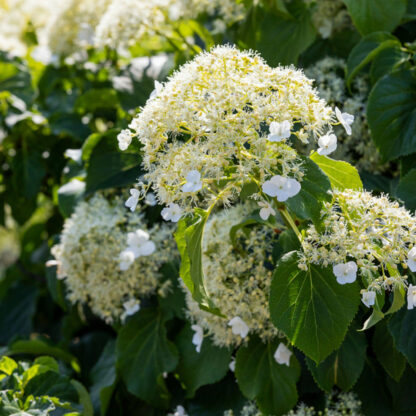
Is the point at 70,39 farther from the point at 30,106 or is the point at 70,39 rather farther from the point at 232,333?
the point at 232,333

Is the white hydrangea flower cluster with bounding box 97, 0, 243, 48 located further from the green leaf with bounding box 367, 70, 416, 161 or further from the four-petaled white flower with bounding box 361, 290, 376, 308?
the four-petaled white flower with bounding box 361, 290, 376, 308

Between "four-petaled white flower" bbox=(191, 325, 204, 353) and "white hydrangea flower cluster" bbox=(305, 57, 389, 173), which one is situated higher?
"white hydrangea flower cluster" bbox=(305, 57, 389, 173)

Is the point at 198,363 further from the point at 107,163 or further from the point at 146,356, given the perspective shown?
the point at 107,163

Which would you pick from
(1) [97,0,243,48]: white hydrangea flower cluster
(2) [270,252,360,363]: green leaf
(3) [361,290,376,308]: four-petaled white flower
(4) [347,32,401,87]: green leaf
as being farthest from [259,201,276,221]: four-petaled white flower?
(1) [97,0,243,48]: white hydrangea flower cluster

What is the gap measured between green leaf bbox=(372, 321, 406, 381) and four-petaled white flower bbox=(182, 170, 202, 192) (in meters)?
0.47

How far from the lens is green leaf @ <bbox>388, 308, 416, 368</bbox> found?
0.95 metres

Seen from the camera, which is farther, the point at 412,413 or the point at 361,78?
the point at 361,78

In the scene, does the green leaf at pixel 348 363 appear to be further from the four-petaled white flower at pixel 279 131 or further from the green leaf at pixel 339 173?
the four-petaled white flower at pixel 279 131

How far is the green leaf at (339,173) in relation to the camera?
2.87 ft

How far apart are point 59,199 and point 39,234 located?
638mm

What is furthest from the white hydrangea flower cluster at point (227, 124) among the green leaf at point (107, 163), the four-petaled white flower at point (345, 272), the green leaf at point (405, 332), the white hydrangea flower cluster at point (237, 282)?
the green leaf at point (107, 163)

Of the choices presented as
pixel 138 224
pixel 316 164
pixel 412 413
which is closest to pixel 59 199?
pixel 138 224

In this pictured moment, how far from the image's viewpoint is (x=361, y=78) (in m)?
1.29

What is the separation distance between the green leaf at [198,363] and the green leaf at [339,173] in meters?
0.43
